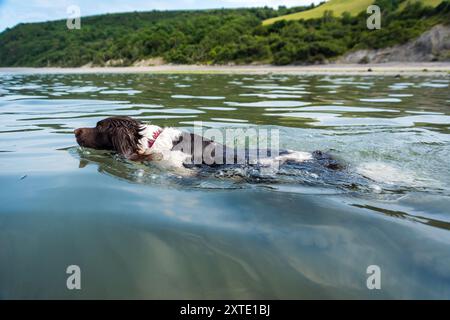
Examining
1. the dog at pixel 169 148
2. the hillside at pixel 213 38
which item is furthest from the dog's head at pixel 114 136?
the hillside at pixel 213 38

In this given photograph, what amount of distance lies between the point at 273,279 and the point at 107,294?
976 millimetres

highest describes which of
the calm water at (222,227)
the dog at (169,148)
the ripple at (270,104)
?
the ripple at (270,104)

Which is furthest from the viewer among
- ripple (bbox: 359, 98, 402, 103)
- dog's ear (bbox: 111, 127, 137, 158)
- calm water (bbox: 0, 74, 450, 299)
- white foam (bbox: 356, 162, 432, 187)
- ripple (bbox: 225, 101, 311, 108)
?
ripple (bbox: 359, 98, 402, 103)

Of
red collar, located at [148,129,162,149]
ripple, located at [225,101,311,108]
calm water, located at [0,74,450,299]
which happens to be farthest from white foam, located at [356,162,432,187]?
ripple, located at [225,101,311,108]

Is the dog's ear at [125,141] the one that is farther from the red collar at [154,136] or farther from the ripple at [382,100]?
the ripple at [382,100]

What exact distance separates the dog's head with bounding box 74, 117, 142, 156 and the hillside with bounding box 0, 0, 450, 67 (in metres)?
46.0

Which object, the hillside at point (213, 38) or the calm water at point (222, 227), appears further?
the hillside at point (213, 38)

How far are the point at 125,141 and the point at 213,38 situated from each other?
7508cm

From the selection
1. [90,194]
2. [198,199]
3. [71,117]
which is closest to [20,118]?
[71,117]

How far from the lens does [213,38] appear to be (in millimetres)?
76625

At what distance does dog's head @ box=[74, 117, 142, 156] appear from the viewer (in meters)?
5.22

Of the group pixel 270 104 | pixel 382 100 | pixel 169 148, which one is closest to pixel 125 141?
pixel 169 148

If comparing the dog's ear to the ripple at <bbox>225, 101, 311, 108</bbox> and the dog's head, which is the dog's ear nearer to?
the dog's head

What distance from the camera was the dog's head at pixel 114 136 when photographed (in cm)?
522
